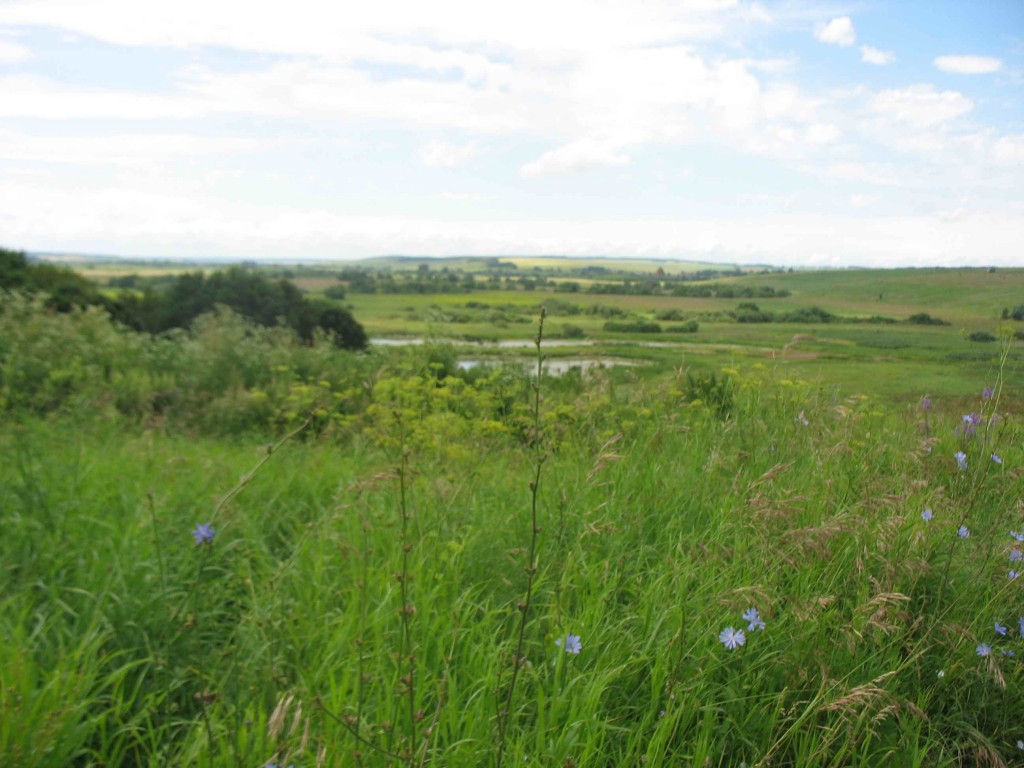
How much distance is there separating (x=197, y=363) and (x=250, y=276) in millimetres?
4553

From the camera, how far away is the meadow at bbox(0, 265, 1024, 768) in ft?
6.46

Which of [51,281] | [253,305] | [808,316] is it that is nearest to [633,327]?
[808,316]

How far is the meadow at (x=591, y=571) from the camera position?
6.46 ft

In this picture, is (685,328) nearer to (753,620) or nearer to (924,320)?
(924,320)

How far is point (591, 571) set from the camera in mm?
2607

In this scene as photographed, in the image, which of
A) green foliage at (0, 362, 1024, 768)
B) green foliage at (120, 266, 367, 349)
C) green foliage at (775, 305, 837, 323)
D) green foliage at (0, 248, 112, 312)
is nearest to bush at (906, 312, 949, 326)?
green foliage at (775, 305, 837, 323)

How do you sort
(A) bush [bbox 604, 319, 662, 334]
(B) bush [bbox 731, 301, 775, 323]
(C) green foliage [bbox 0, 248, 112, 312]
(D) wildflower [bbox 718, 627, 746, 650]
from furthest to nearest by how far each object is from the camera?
(C) green foliage [bbox 0, 248, 112, 312] < (A) bush [bbox 604, 319, 662, 334] < (B) bush [bbox 731, 301, 775, 323] < (D) wildflower [bbox 718, 627, 746, 650]

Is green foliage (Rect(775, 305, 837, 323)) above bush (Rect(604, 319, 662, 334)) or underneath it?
above

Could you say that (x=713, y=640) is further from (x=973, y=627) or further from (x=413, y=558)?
(x=413, y=558)

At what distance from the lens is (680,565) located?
2541mm

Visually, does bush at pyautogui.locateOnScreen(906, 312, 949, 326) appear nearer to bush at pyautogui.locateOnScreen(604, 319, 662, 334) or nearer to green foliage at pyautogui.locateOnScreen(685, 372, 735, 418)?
green foliage at pyautogui.locateOnScreen(685, 372, 735, 418)

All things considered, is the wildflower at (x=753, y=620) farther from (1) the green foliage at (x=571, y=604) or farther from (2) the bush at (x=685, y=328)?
(2) the bush at (x=685, y=328)

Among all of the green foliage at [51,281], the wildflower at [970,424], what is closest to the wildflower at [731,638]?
the wildflower at [970,424]

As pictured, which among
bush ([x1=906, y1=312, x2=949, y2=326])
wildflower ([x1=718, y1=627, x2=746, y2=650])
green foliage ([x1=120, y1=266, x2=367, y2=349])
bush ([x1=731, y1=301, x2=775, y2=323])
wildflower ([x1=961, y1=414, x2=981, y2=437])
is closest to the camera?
wildflower ([x1=718, y1=627, x2=746, y2=650])
